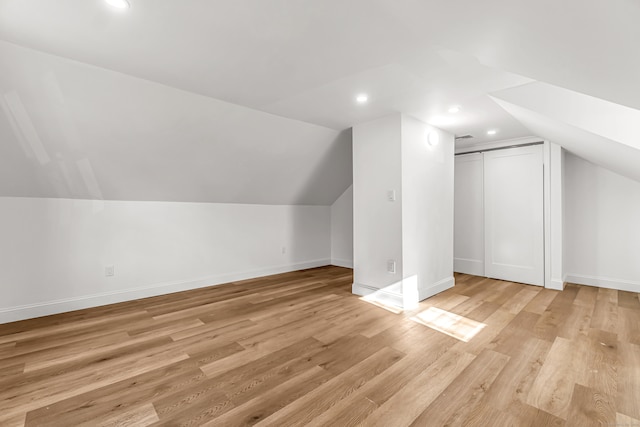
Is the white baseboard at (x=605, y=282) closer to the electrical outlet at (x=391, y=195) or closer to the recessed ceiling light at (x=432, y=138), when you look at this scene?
the recessed ceiling light at (x=432, y=138)

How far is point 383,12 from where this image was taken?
1.61 meters

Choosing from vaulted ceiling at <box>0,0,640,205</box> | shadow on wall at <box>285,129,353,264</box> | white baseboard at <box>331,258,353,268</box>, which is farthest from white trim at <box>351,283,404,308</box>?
vaulted ceiling at <box>0,0,640,205</box>

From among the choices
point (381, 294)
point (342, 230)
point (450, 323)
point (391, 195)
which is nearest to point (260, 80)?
point (391, 195)

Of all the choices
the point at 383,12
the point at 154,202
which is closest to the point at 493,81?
the point at 383,12

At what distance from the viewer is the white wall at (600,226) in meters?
3.85

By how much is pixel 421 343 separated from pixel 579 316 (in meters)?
1.90

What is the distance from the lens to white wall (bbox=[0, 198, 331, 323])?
3020mm

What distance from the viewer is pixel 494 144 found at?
4.56 metres

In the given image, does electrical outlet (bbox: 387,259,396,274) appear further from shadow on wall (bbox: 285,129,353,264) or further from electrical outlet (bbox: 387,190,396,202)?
shadow on wall (bbox: 285,129,353,264)

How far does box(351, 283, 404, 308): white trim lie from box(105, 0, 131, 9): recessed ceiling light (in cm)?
335

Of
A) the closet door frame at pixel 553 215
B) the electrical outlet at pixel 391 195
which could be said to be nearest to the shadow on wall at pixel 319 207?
the electrical outlet at pixel 391 195

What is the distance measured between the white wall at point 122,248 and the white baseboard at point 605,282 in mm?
4431

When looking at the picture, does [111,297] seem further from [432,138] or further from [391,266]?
[432,138]

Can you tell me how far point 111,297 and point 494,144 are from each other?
5688 mm
